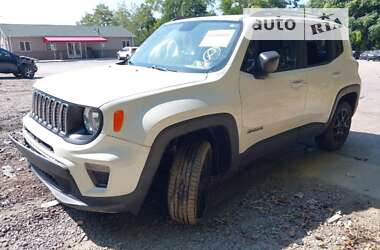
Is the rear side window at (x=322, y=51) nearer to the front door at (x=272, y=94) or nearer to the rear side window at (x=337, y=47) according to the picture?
the rear side window at (x=337, y=47)

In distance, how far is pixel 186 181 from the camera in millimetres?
2887

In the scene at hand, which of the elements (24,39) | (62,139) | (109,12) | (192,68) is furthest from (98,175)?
(109,12)

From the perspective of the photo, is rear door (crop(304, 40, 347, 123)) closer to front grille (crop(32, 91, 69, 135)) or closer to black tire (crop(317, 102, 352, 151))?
black tire (crop(317, 102, 352, 151))

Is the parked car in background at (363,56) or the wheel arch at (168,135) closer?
the wheel arch at (168,135)

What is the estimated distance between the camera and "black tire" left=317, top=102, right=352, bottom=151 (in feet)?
16.1

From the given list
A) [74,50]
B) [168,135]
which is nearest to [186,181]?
[168,135]

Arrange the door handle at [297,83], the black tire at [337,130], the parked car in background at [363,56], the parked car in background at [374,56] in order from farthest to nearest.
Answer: the parked car in background at [363,56] < the parked car in background at [374,56] < the black tire at [337,130] < the door handle at [297,83]

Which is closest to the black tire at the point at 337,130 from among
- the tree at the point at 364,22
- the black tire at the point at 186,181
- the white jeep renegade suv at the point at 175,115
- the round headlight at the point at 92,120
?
the white jeep renegade suv at the point at 175,115

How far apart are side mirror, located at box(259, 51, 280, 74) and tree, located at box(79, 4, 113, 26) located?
79.0m

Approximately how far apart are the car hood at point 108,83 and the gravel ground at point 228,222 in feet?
3.80

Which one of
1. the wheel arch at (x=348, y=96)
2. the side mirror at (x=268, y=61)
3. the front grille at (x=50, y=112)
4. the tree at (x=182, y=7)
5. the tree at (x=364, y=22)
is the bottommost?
the wheel arch at (x=348, y=96)

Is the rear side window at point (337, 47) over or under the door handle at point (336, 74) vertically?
over

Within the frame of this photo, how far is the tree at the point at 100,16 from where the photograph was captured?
253 feet

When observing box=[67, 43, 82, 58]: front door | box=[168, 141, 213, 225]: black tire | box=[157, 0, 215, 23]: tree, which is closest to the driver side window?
box=[168, 141, 213, 225]: black tire
